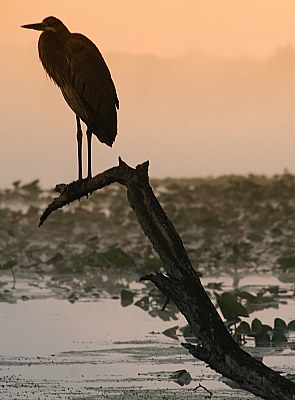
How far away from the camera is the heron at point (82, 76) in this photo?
5301 mm

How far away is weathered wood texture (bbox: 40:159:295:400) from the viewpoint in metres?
3.93

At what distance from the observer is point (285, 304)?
689 centimetres

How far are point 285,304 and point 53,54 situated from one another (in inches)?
81.3

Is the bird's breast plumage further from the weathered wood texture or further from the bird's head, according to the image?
the weathered wood texture

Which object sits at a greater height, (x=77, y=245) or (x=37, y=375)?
(x=77, y=245)

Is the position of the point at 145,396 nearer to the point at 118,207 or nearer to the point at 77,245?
the point at 77,245

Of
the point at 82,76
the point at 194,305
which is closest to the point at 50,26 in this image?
the point at 82,76

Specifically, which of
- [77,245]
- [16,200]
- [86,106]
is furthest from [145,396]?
[16,200]

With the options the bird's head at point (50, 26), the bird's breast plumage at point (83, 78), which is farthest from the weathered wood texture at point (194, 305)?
the bird's head at point (50, 26)

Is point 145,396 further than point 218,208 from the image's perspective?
No

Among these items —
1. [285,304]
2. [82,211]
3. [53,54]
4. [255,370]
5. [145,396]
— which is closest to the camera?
[255,370]

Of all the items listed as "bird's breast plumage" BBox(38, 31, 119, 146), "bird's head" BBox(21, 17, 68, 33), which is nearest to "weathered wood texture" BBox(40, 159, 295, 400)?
"bird's breast plumage" BBox(38, 31, 119, 146)

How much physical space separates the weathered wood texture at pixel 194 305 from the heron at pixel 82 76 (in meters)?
1.07

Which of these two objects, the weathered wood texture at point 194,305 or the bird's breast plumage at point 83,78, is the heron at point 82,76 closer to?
the bird's breast plumage at point 83,78
